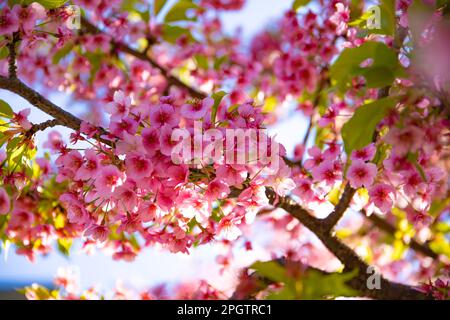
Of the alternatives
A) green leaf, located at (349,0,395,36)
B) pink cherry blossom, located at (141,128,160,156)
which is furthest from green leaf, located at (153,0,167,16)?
pink cherry blossom, located at (141,128,160,156)

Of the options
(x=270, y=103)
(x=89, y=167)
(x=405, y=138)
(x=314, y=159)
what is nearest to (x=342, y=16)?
(x=314, y=159)

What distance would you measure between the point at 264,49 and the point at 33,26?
3573mm

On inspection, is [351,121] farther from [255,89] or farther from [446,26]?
[255,89]

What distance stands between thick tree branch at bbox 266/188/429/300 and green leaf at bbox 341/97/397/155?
686 mm

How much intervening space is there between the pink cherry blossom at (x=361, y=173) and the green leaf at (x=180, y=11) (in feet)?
6.09

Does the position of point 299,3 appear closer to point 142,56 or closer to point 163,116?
point 142,56

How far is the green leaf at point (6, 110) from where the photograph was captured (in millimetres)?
1773

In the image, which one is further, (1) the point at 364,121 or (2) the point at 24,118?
(2) the point at 24,118

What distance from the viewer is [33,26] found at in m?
1.83

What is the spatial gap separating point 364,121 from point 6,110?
1185mm

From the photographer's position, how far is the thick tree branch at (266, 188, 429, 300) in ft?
6.86

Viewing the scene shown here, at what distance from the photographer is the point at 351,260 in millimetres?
2164

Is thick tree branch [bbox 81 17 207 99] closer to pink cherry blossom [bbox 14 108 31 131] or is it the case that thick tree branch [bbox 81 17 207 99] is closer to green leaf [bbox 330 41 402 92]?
pink cherry blossom [bbox 14 108 31 131]

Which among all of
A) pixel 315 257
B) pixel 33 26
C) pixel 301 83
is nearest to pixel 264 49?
pixel 301 83
